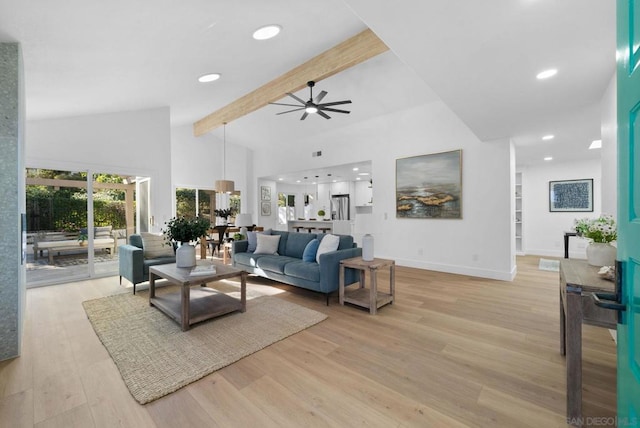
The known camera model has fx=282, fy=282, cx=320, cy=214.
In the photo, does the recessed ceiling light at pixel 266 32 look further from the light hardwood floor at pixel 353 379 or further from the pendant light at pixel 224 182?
the pendant light at pixel 224 182

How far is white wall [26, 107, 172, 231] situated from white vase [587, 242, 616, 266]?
21.0 ft

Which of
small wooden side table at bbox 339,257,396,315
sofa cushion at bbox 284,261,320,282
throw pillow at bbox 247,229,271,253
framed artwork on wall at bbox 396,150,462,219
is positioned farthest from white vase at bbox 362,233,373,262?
framed artwork on wall at bbox 396,150,462,219

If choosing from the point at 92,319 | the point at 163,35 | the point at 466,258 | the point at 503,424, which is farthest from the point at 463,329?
the point at 163,35

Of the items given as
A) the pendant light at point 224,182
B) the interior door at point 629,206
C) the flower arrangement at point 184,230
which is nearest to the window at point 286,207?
the pendant light at point 224,182

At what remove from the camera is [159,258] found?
14.6 ft

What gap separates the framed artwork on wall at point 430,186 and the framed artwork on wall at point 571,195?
3.89m

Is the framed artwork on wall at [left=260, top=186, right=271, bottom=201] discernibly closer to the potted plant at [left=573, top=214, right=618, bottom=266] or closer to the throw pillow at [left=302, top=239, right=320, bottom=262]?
the throw pillow at [left=302, top=239, right=320, bottom=262]

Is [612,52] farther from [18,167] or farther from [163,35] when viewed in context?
[18,167]

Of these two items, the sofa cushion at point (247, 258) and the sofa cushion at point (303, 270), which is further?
the sofa cushion at point (247, 258)

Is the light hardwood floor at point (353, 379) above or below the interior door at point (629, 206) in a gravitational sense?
below

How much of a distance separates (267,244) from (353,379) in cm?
309

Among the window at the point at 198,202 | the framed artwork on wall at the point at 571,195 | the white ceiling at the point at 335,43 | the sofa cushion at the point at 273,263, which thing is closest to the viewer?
the white ceiling at the point at 335,43

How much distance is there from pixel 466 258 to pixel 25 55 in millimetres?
6370

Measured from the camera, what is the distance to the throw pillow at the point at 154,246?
445cm
